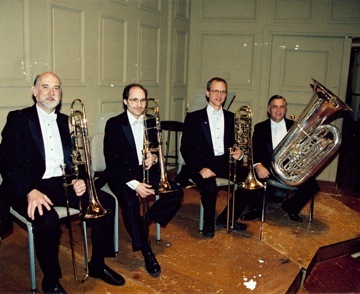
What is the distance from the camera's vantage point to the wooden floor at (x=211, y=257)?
8.82 feet

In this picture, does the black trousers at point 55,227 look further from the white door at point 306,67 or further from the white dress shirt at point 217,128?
the white door at point 306,67

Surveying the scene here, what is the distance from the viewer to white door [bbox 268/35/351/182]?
18.1 feet

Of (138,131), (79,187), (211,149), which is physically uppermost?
(138,131)

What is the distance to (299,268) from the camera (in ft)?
9.90

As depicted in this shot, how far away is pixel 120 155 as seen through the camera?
3059 millimetres

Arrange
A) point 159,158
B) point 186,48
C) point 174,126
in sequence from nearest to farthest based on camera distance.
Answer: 1. point 159,158
2. point 174,126
3. point 186,48

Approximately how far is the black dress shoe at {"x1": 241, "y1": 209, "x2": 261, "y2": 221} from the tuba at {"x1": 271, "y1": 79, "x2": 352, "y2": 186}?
0.59 metres

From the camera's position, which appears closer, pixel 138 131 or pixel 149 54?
pixel 138 131

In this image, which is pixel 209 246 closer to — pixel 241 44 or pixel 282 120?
pixel 282 120

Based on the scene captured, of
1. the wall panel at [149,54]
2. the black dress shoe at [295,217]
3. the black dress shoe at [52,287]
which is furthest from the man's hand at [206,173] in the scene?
the wall panel at [149,54]

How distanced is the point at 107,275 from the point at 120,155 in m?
0.95

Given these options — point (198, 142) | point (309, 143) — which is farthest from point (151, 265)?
point (309, 143)

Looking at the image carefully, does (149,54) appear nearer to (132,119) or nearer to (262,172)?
(132,119)

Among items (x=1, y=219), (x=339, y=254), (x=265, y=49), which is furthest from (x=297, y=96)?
(x=1, y=219)
